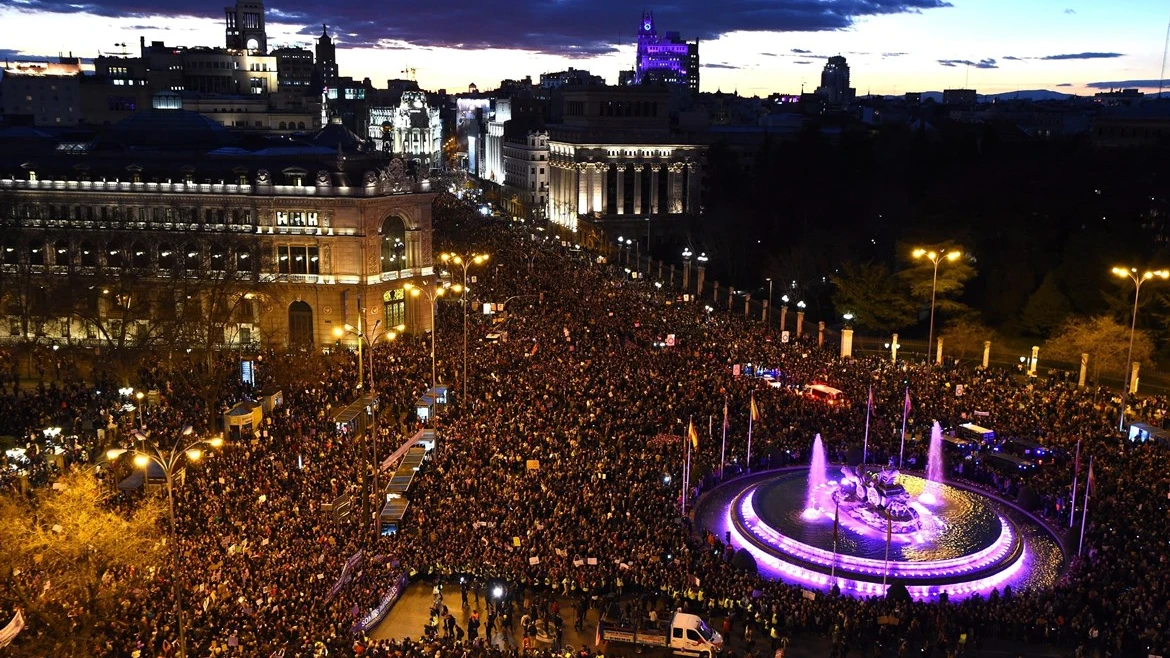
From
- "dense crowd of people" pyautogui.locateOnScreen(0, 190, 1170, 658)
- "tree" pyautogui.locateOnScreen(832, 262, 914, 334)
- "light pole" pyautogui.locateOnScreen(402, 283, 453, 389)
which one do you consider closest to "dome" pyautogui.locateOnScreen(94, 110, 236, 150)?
"light pole" pyautogui.locateOnScreen(402, 283, 453, 389)

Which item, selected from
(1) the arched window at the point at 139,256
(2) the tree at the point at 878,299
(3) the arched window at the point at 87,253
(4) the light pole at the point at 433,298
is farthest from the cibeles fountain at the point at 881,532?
(3) the arched window at the point at 87,253

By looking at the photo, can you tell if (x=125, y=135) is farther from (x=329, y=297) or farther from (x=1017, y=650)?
(x=1017, y=650)

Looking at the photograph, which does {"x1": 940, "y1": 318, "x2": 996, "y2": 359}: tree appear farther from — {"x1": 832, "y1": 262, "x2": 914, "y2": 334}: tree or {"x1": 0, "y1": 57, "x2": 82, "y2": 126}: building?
{"x1": 0, "y1": 57, "x2": 82, "y2": 126}: building

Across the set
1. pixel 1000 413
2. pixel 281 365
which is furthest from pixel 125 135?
pixel 1000 413

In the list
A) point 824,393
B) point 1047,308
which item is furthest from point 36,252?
point 1047,308

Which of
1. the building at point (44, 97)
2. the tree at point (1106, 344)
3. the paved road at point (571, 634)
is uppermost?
the building at point (44, 97)

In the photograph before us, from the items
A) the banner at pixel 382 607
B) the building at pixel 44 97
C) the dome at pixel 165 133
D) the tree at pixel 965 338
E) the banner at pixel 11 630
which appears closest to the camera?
the banner at pixel 11 630

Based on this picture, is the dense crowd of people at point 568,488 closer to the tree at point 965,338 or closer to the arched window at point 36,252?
the tree at point 965,338
